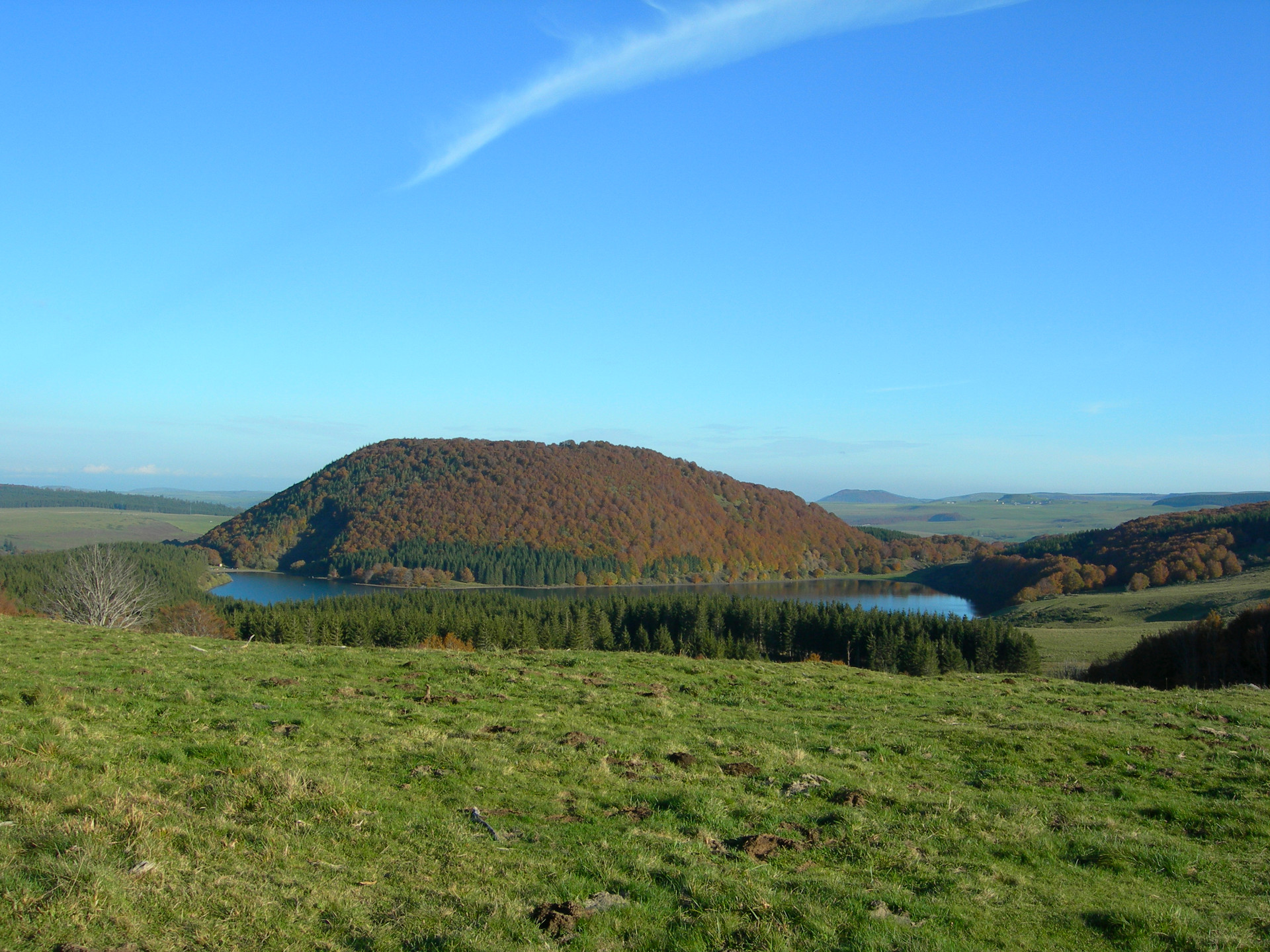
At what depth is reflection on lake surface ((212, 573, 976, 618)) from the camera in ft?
515

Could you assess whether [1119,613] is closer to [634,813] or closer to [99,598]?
Answer: [99,598]

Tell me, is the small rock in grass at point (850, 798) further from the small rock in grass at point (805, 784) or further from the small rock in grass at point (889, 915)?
the small rock in grass at point (889, 915)

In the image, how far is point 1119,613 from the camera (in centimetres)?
11312

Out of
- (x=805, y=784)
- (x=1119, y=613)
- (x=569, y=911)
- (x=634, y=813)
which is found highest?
(x=569, y=911)

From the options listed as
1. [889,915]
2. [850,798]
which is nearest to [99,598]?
[850,798]

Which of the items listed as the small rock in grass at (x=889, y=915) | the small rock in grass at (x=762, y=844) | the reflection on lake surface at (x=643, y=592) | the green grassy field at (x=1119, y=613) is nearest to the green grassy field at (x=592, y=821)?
the small rock in grass at (x=889, y=915)

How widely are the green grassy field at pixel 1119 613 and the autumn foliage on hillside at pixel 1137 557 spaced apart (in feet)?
27.0

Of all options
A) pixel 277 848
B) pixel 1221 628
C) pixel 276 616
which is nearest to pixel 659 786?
pixel 277 848

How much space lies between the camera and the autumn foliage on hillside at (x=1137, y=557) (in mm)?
143625

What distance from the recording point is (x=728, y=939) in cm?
613

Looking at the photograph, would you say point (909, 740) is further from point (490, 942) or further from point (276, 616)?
point (276, 616)

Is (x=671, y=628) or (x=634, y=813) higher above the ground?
(x=634, y=813)

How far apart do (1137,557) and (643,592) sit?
109m

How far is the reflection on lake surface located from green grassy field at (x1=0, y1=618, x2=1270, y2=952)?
458ft
